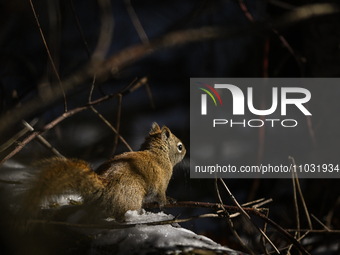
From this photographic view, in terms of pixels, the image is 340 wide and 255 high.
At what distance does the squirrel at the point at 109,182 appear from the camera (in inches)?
39.0

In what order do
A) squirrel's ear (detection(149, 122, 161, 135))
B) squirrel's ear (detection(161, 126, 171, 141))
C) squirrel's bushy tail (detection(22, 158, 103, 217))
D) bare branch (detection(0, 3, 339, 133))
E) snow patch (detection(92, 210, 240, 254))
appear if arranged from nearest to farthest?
bare branch (detection(0, 3, 339, 133))
snow patch (detection(92, 210, 240, 254))
squirrel's bushy tail (detection(22, 158, 103, 217))
squirrel's ear (detection(161, 126, 171, 141))
squirrel's ear (detection(149, 122, 161, 135))

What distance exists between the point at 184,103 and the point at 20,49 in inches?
57.6

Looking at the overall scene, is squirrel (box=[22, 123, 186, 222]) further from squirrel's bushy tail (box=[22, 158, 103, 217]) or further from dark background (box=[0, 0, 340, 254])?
dark background (box=[0, 0, 340, 254])

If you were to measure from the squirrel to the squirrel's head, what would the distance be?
0.03m

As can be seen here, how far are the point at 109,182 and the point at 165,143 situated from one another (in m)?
0.69

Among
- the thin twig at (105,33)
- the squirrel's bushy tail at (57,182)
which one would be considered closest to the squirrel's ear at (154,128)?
the squirrel's bushy tail at (57,182)

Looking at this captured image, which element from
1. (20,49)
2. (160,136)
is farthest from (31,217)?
(20,49)

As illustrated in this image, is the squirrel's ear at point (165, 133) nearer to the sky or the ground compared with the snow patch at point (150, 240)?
nearer to the sky

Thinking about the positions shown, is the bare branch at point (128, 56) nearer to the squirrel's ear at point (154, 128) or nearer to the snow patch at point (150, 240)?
the snow patch at point (150, 240)

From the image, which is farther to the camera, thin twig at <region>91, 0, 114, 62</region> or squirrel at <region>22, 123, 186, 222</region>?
squirrel at <region>22, 123, 186, 222</region>

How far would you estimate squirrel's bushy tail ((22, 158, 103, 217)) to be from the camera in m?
0.94

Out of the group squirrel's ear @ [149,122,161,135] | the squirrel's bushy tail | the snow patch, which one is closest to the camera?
the snow patch
